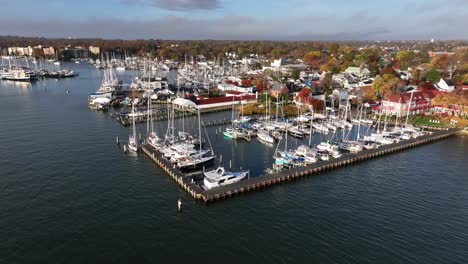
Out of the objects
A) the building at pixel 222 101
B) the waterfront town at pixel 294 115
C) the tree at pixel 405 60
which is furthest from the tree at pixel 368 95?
the tree at pixel 405 60

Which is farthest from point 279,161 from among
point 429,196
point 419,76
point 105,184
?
point 419,76

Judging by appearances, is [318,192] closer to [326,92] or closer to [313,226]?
[313,226]

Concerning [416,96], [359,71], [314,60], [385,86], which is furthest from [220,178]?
[314,60]

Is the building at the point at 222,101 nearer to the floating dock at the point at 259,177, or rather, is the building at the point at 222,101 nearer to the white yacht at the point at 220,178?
the floating dock at the point at 259,177

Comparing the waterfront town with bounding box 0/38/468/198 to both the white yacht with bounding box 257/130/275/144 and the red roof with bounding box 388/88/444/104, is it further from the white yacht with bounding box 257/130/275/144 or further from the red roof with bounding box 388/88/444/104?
the red roof with bounding box 388/88/444/104

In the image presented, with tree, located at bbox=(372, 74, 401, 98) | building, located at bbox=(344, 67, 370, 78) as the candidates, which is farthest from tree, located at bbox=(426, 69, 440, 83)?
building, located at bbox=(344, 67, 370, 78)

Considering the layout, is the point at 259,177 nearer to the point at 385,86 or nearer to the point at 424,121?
the point at 424,121
